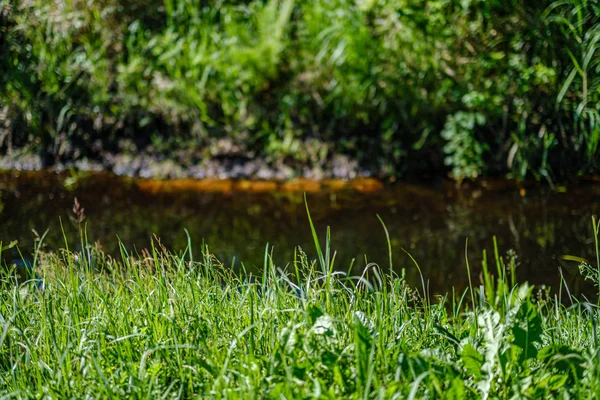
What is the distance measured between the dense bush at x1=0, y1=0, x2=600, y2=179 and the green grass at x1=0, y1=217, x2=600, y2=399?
3219 millimetres

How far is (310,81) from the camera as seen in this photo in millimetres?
5758

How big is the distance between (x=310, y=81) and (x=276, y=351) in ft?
13.7

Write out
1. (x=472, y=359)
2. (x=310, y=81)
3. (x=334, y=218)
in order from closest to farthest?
1. (x=472, y=359)
2. (x=334, y=218)
3. (x=310, y=81)

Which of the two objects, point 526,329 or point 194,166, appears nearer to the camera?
point 526,329

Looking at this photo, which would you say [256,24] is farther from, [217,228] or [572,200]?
[572,200]

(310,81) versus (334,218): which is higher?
(310,81)

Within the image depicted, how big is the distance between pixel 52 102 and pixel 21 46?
0.69m

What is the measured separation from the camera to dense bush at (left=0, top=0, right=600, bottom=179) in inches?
199

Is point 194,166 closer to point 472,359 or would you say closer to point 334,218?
point 334,218

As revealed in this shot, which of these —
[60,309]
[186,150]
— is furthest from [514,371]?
[186,150]

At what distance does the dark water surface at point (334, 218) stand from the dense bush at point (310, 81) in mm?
405

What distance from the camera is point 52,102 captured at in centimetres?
593

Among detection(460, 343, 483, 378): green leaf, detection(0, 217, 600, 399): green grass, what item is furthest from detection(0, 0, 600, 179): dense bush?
detection(460, 343, 483, 378): green leaf

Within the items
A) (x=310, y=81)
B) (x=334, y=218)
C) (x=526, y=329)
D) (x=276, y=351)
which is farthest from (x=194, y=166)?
(x=526, y=329)
